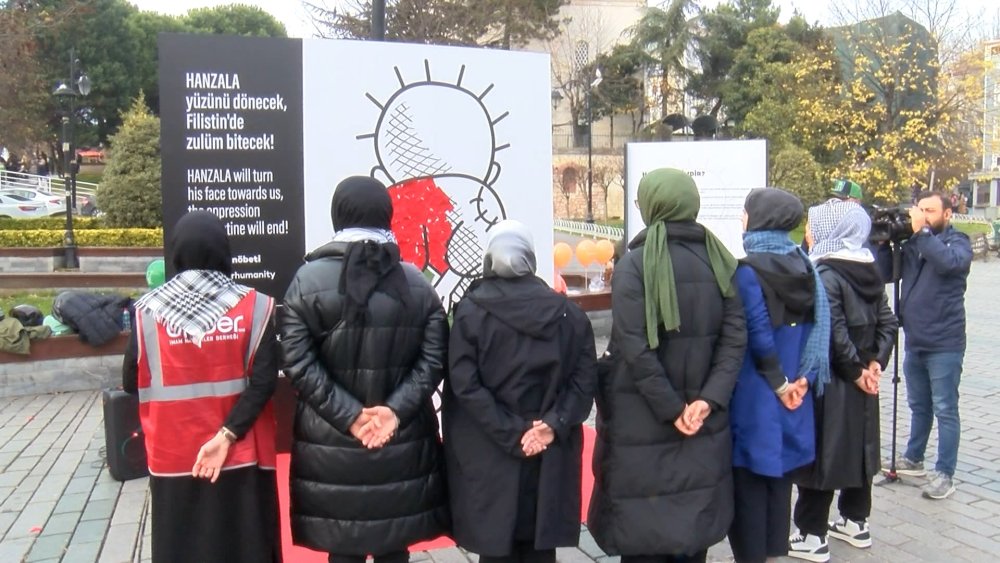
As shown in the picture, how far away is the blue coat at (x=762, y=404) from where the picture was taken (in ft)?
11.0

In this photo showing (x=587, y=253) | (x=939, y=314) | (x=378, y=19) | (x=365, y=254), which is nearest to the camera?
(x=365, y=254)

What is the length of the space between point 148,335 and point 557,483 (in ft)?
5.34

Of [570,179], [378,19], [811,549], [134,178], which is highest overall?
[570,179]

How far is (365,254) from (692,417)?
4.58 feet

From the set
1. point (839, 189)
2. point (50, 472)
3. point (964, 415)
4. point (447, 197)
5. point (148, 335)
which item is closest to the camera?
point (148, 335)

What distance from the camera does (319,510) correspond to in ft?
9.49

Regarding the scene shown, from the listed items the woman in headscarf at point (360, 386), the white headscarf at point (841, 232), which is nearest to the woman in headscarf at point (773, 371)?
the white headscarf at point (841, 232)

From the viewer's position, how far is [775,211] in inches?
139

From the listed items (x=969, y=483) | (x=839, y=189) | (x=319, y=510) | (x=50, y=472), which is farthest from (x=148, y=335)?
(x=969, y=483)

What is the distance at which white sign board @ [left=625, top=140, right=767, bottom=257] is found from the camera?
7.41m

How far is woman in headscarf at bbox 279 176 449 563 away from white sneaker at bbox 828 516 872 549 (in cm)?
250

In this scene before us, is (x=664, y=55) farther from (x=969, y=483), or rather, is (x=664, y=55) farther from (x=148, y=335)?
(x=148, y=335)

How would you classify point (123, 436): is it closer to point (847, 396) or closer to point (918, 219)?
point (847, 396)

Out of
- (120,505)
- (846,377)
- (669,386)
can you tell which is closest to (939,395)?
(846,377)
